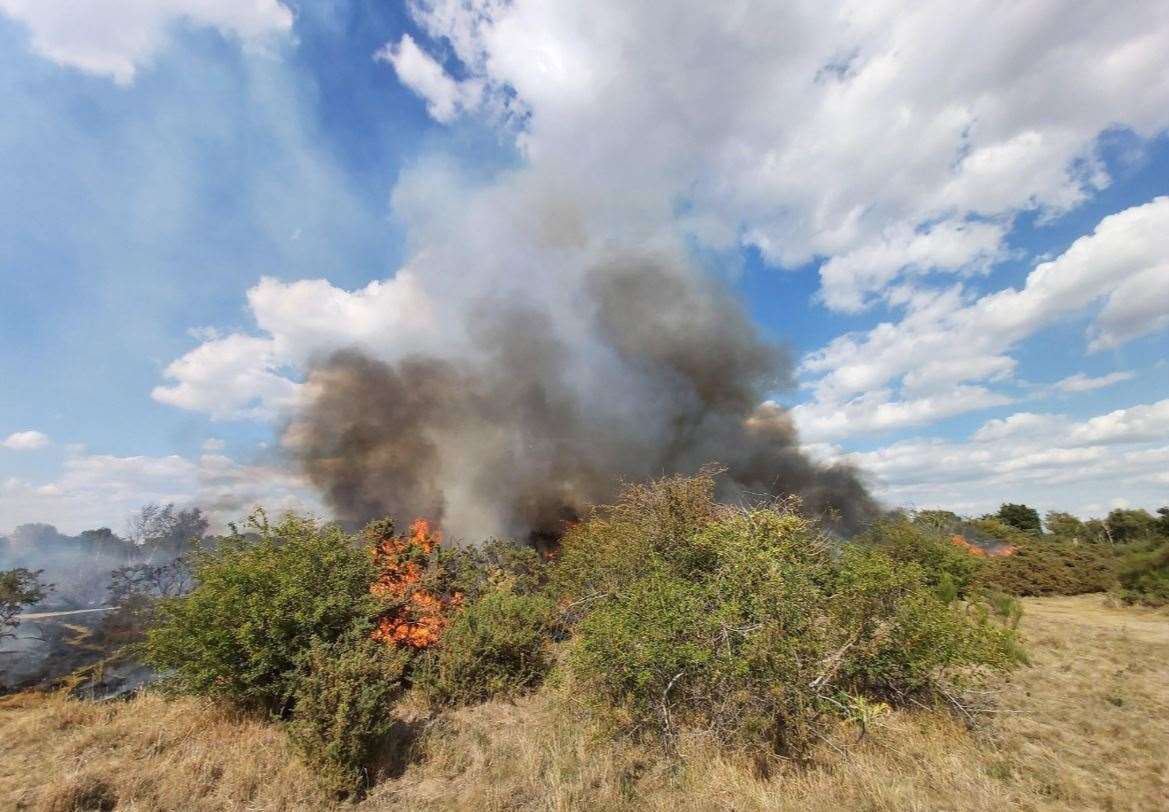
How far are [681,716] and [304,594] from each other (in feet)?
20.0

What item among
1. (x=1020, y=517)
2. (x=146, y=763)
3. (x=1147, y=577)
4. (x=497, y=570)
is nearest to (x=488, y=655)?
(x=146, y=763)

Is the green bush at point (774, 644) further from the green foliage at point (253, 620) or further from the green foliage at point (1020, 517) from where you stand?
the green foliage at point (1020, 517)

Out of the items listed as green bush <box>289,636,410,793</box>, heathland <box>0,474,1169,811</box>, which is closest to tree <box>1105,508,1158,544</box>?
heathland <box>0,474,1169,811</box>

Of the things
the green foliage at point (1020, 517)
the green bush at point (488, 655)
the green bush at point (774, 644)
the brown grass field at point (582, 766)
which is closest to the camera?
the brown grass field at point (582, 766)

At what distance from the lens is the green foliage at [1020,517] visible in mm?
62062

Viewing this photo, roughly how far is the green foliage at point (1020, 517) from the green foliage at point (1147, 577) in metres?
43.8

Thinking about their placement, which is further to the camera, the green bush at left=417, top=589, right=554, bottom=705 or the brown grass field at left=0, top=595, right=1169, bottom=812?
the green bush at left=417, top=589, right=554, bottom=705

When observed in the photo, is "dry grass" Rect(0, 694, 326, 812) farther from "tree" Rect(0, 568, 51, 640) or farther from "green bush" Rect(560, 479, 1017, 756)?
"tree" Rect(0, 568, 51, 640)

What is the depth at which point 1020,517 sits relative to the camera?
63.2 meters

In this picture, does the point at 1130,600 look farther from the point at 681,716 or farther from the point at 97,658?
the point at 97,658

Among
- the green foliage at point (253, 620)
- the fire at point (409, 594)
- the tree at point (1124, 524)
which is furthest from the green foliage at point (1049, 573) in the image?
the green foliage at point (253, 620)

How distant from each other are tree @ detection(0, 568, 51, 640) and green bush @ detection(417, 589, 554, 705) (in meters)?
20.8

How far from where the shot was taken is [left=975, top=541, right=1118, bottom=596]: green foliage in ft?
96.7

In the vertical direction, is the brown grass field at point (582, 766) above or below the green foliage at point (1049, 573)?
below
